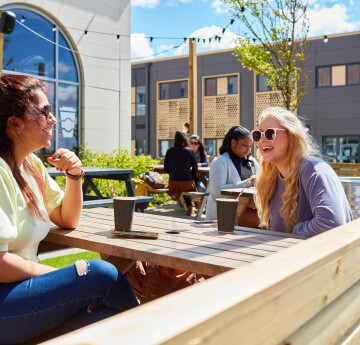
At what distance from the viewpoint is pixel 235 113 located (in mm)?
30266

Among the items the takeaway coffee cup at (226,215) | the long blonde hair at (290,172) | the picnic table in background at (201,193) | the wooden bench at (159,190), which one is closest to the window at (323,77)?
the picnic table in background at (201,193)

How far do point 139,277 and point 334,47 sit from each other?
2630cm

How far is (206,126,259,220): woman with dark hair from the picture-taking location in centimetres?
441

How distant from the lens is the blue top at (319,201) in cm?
219

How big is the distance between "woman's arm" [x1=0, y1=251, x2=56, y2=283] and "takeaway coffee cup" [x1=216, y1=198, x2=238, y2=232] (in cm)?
94

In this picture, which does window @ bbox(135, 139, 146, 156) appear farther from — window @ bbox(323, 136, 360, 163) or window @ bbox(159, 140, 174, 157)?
window @ bbox(323, 136, 360, 163)

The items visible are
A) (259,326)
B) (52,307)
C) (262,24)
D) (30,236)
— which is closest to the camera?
(259,326)

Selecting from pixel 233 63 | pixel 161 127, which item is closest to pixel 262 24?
pixel 233 63

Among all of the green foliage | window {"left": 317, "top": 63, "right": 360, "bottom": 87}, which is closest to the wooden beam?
the green foliage

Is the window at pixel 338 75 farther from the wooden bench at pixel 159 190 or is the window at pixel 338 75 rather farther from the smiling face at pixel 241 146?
the smiling face at pixel 241 146

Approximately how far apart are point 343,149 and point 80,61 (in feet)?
63.4

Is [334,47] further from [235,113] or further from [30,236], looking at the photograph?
[30,236]

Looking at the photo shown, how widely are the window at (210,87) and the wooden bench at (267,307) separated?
30.3m

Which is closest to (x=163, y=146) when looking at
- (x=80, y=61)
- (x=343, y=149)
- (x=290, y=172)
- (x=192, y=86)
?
(x=343, y=149)
